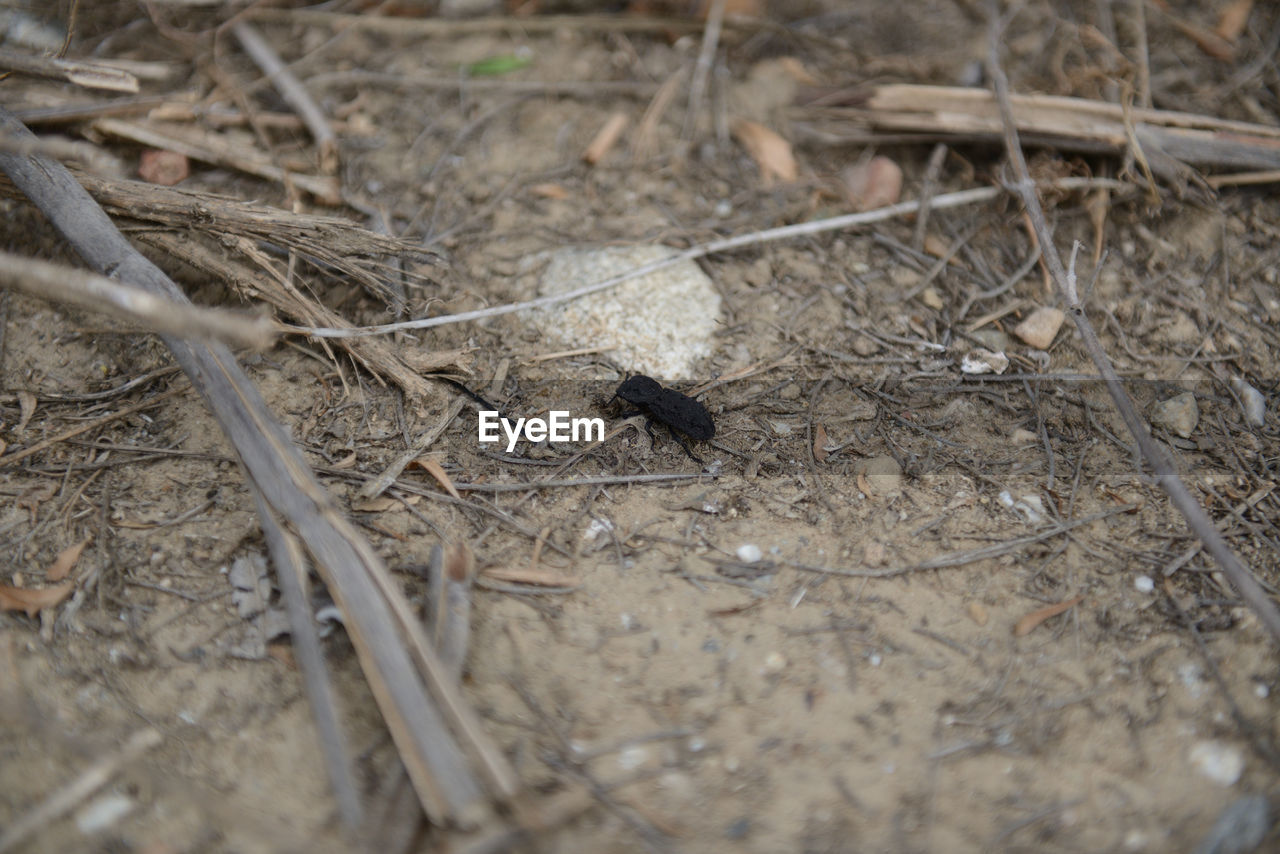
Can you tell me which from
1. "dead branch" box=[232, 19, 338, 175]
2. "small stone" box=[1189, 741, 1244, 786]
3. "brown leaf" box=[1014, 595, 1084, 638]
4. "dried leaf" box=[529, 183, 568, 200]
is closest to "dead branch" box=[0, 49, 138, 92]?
"dead branch" box=[232, 19, 338, 175]

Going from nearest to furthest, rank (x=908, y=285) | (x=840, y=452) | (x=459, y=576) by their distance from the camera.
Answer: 1. (x=459, y=576)
2. (x=840, y=452)
3. (x=908, y=285)

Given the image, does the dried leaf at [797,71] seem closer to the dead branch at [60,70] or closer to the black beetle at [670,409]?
the black beetle at [670,409]

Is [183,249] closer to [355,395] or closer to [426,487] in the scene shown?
[355,395]

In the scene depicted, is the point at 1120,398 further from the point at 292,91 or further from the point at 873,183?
the point at 292,91

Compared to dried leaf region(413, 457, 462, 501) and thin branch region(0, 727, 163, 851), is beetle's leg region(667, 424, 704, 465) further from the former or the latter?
thin branch region(0, 727, 163, 851)

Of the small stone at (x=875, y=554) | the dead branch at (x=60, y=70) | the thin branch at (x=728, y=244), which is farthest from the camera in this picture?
the dead branch at (x=60, y=70)

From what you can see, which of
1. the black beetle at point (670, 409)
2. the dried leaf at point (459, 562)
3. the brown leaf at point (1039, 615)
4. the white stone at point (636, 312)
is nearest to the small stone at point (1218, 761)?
the brown leaf at point (1039, 615)

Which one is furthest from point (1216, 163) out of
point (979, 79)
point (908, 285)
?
point (908, 285)
